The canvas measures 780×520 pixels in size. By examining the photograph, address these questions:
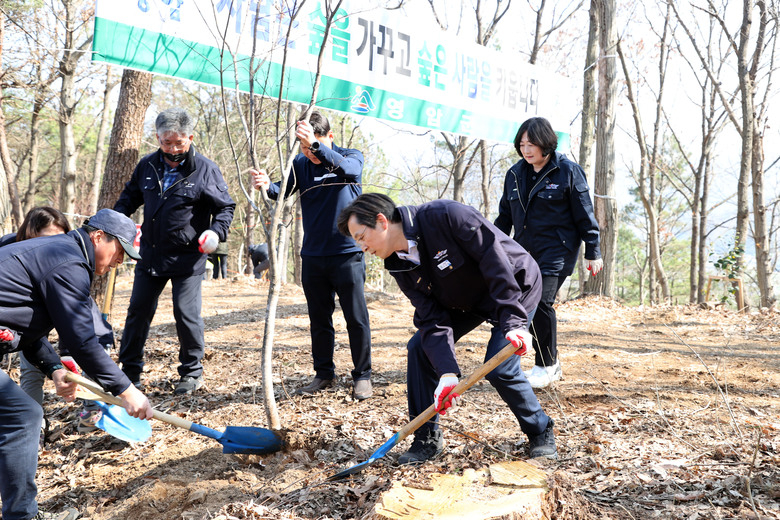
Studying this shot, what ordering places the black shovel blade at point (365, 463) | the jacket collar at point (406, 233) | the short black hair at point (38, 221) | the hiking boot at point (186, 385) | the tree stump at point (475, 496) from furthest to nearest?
1. the hiking boot at point (186, 385)
2. the short black hair at point (38, 221)
3. the black shovel blade at point (365, 463)
4. the jacket collar at point (406, 233)
5. the tree stump at point (475, 496)

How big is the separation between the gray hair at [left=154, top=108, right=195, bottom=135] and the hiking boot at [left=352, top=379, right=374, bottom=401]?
2.13 metres

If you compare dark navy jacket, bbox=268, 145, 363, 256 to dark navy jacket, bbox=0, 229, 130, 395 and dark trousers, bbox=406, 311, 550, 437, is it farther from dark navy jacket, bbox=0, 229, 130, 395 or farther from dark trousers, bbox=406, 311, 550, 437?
dark navy jacket, bbox=0, 229, 130, 395

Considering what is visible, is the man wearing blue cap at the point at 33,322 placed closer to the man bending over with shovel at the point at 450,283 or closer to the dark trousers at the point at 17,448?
the dark trousers at the point at 17,448

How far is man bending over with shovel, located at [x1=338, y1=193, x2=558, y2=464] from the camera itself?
2.47m

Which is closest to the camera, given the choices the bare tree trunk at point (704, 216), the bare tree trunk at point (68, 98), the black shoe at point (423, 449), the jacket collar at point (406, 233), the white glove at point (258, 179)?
the jacket collar at point (406, 233)

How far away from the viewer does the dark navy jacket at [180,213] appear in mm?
3869

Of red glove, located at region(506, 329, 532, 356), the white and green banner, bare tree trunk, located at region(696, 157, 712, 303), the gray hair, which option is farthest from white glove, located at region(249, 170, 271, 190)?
bare tree trunk, located at region(696, 157, 712, 303)

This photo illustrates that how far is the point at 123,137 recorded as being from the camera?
5.67m

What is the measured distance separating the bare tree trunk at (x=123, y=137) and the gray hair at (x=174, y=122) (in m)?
2.21

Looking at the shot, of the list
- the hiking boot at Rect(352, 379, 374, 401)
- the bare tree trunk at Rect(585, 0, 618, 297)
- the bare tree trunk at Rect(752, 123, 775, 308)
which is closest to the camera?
the hiking boot at Rect(352, 379, 374, 401)

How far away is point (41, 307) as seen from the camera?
2545 millimetres

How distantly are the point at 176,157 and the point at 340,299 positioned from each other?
155cm

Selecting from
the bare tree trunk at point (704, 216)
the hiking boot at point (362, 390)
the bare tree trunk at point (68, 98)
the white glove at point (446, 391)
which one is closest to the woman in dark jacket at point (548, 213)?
the hiking boot at point (362, 390)

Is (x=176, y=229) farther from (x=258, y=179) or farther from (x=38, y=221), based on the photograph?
(x=258, y=179)
